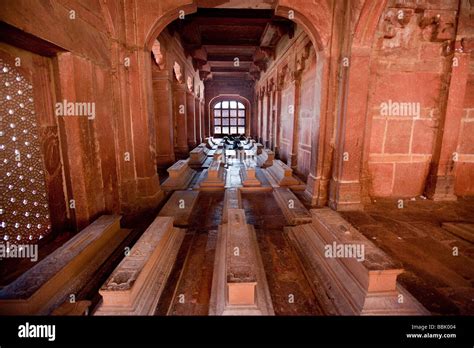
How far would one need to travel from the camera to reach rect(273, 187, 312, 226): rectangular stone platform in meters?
3.61

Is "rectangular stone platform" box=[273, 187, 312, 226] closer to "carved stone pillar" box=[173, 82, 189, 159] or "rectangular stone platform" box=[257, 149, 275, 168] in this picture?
"rectangular stone platform" box=[257, 149, 275, 168]

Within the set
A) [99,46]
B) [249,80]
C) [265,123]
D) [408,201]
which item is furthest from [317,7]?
[249,80]

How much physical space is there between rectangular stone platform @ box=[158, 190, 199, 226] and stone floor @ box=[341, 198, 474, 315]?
262 centimetres

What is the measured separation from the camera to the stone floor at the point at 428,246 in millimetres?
2082

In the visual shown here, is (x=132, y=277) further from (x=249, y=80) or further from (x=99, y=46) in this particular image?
(x=249, y=80)

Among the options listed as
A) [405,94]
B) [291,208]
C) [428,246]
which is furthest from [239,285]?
[405,94]

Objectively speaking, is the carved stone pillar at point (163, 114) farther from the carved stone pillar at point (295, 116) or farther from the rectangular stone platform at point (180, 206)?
the carved stone pillar at point (295, 116)

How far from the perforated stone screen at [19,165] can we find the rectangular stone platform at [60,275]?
67 centimetres

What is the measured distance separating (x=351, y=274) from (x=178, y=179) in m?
4.40

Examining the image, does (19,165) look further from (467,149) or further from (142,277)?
(467,149)

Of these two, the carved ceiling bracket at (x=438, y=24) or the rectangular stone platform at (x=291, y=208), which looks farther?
the carved ceiling bracket at (x=438, y=24)

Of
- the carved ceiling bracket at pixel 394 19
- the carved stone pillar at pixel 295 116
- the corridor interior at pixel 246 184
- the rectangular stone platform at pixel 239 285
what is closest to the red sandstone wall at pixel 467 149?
the corridor interior at pixel 246 184

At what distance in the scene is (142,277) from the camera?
1995mm

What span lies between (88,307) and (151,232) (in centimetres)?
90
